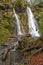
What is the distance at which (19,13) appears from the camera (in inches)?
1341

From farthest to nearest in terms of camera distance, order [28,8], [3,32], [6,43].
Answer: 1. [28,8]
2. [3,32]
3. [6,43]

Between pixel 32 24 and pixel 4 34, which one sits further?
pixel 32 24

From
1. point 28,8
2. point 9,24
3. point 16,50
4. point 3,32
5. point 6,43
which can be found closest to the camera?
point 16,50

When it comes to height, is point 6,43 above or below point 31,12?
below

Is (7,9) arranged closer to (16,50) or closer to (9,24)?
(9,24)

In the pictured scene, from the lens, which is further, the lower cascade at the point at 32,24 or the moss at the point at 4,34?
the lower cascade at the point at 32,24

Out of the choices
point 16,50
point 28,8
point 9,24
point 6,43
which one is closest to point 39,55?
point 16,50

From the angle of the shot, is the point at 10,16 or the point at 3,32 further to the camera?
the point at 10,16

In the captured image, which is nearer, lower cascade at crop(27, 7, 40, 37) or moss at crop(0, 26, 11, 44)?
moss at crop(0, 26, 11, 44)

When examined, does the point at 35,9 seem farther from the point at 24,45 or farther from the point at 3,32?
the point at 24,45

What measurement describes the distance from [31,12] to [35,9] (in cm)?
104

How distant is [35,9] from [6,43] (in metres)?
13.3

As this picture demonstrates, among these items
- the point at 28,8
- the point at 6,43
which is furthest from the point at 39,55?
the point at 28,8

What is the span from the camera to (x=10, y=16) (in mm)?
31906
